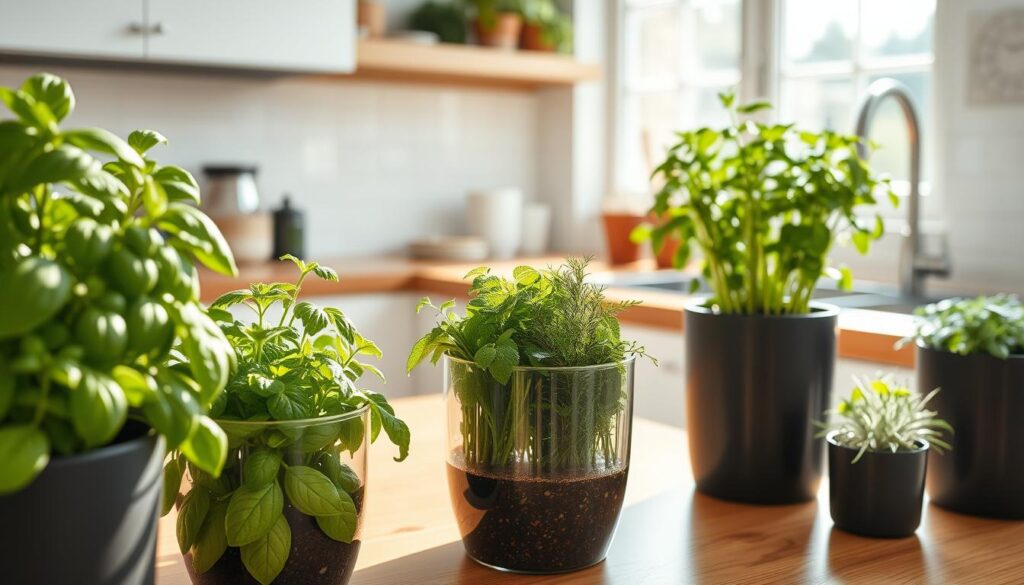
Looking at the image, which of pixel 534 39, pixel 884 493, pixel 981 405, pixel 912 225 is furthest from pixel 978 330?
pixel 534 39

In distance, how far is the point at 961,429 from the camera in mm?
980

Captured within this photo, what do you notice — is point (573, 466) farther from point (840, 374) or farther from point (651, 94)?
point (651, 94)

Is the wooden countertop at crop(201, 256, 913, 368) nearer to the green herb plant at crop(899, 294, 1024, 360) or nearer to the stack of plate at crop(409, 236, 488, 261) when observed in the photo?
the stack of plate at crop(409, 236, 488, 261)

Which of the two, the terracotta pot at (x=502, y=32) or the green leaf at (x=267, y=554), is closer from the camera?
the green leaf at (x=267, y=554)

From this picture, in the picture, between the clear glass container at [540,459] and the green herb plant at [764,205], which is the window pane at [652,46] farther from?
the clear glass container at [540,459]

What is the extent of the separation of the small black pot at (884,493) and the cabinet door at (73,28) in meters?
2.25

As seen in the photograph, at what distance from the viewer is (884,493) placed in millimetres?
911

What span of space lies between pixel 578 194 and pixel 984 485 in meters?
2.81

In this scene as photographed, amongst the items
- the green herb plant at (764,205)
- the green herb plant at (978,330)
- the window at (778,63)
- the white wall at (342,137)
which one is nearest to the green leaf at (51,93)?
the green herb plant at (764,205)

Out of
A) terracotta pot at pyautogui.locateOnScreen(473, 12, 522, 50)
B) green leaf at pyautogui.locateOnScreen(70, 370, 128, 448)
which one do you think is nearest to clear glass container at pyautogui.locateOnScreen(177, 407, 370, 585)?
green leaf at pyautogui.locateOnScreen(70, 370, 128, 448)

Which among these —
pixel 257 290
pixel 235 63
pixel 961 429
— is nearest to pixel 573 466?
pixel 257 290

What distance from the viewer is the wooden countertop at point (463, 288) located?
190cm

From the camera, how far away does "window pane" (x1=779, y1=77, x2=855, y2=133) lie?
117 inches

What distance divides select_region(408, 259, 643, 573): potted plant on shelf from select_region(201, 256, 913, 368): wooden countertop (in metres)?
1.00
